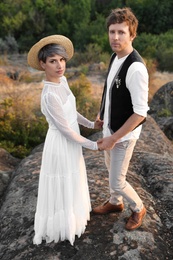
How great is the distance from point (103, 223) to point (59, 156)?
91 cm

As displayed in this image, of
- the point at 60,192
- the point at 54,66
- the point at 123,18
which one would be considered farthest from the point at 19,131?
the point at 123,18

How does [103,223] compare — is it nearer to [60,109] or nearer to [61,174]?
[61,174]

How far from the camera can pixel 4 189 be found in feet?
14.8

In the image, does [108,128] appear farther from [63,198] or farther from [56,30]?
[56,30]

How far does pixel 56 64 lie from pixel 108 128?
724mm

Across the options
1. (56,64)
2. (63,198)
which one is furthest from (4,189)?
(56,64)

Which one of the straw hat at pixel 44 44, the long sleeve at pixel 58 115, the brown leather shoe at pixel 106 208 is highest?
the straw hat at pixel 44 44

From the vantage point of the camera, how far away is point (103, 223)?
3.11 meters

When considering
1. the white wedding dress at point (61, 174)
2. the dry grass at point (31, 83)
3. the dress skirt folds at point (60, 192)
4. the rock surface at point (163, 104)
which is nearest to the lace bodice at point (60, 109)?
the white wedding dress at point (61, 174)

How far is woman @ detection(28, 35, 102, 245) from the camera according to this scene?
2.48 meters

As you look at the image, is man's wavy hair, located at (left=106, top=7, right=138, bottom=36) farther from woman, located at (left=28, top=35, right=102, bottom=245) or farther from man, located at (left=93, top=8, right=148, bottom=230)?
woman, located at (left=28, top=35, right=102, bottom=245)

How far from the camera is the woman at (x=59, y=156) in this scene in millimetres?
2484

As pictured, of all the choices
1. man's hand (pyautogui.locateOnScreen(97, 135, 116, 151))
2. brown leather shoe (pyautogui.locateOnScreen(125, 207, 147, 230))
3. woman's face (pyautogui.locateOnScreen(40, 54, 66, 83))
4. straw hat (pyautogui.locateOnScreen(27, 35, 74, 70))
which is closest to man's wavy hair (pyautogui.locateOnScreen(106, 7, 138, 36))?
straw hat (pyautogui.locateOnScreen(27, 35, 74, 70))

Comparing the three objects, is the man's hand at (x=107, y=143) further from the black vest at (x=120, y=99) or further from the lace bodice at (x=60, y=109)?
the black vest at (x=120, y=99)
